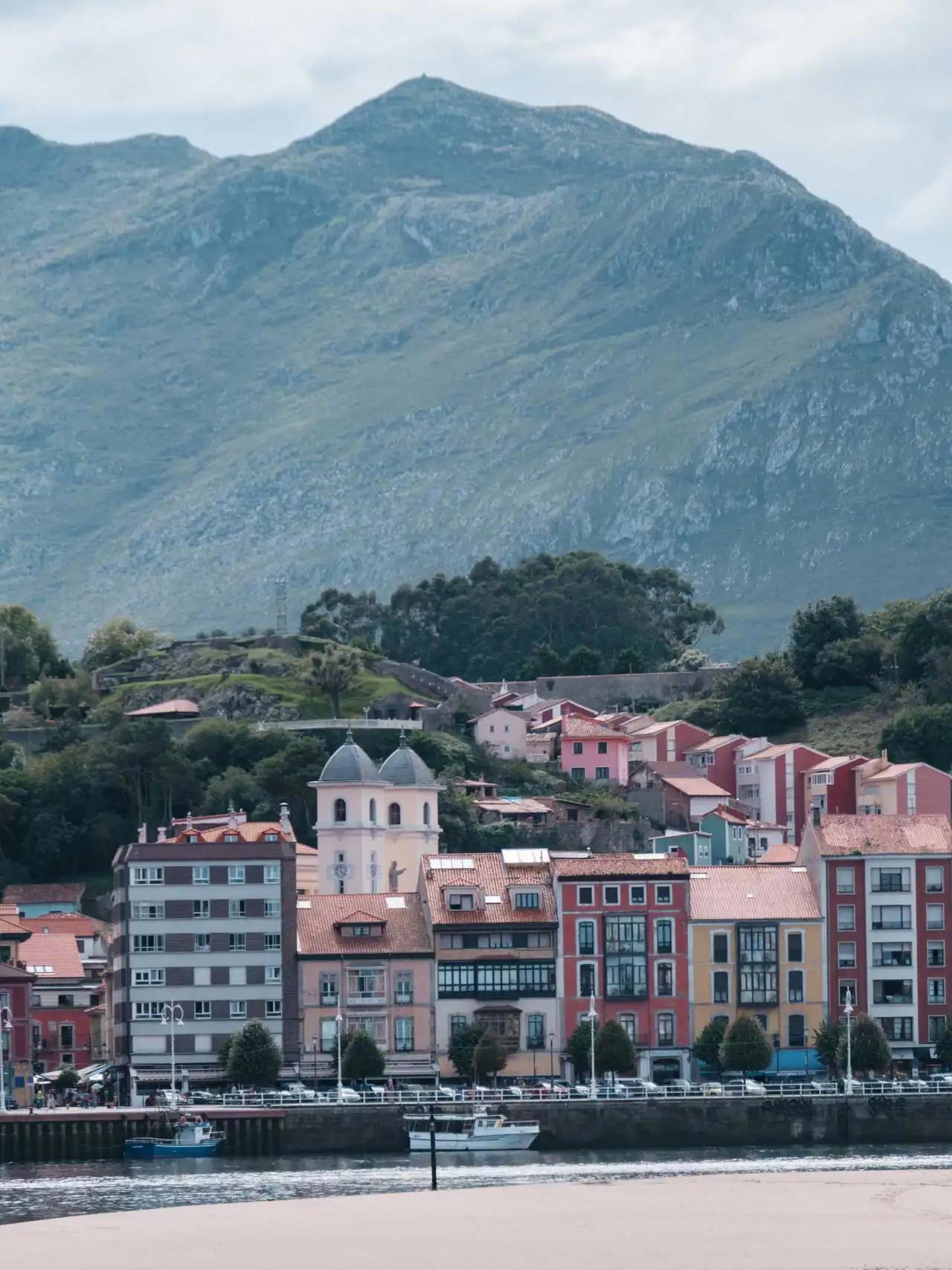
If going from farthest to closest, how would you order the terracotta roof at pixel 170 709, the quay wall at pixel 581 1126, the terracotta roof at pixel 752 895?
the terracotta roof at pixel 170 709
the terracotta roof at pixel 752 895
the quay wall at pixel 581 1126

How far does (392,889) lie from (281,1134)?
38.2m

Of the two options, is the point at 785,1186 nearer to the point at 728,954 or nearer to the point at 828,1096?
the point at 828,1096

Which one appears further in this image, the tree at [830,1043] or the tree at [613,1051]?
the tree at [830,1043]

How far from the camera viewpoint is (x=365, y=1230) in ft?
271

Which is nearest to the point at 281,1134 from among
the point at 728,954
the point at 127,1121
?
the point at 127,1121

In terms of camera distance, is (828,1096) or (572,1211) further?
(828,1096)

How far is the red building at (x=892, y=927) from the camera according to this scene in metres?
131

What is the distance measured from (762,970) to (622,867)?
7.06 metres

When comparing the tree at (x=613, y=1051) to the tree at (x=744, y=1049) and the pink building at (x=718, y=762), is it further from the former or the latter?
the pink building at (x=718, y=762)

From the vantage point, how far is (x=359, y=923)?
131875 mm

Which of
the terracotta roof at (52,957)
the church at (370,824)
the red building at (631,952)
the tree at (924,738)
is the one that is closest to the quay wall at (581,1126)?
the red building at (631,952)

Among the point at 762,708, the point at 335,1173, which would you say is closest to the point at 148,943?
the point at 335,1173

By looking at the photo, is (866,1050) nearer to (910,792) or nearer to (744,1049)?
(744,1049)

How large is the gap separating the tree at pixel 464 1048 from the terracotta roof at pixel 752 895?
34.0 feet
